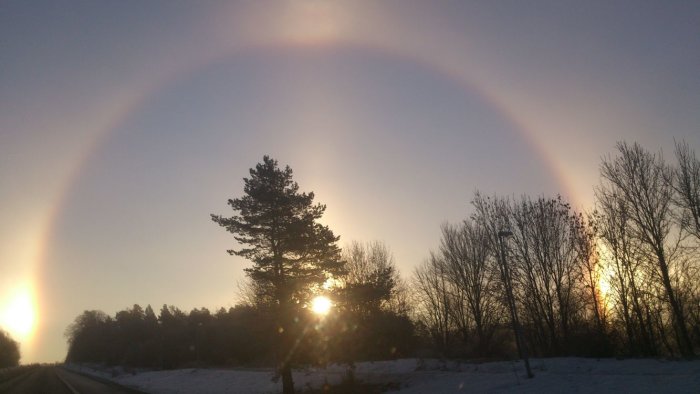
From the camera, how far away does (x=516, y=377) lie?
20594 mm

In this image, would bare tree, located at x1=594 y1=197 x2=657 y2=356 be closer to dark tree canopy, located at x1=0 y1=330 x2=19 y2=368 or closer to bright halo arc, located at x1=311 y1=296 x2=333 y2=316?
bright halo arc, located at x1=311 y1=296 x2=333 y2=316

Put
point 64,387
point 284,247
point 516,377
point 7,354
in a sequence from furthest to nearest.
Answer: point 7,354, point 64,387, point 284,247, point 516,377

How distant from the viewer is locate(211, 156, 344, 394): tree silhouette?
26.2 m

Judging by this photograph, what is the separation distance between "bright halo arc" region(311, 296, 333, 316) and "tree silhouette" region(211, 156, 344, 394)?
25.4 inches

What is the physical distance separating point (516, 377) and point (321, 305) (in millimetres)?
10937

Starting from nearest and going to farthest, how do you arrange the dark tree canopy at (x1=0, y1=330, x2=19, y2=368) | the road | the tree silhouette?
1. the tree silhouette
2. the road
3. the dark tree canopy at (x1=0, y1=330, x2=19, y2=368)

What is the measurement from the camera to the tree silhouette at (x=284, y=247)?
26.2 m

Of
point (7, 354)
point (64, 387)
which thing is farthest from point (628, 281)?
point (7, 354)

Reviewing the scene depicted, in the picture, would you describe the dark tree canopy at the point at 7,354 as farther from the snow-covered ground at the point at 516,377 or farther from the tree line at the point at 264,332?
the snow-covered ground at the point at 516,377

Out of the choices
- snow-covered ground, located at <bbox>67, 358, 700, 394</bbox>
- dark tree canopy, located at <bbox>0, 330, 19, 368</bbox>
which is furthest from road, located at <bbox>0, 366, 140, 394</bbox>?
dark tree canopy, located at <bbox>0, 330, 19, 368</bbox>

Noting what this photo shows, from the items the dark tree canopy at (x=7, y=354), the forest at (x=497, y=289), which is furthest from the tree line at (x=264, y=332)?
the dark tree canopy at (x=7, y=354)

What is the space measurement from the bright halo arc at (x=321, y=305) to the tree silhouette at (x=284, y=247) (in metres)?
0.65

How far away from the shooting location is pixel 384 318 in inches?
1136

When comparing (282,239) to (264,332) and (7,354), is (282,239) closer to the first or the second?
(264,332)
